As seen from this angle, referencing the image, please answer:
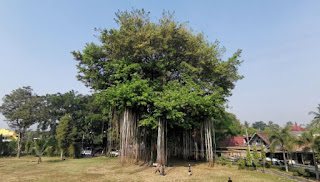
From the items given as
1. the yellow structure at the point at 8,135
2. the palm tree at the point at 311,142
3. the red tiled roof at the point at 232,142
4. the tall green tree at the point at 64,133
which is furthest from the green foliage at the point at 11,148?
the palm tree at the point at 311,142

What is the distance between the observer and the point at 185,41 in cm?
2014

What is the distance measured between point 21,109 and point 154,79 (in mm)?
25735

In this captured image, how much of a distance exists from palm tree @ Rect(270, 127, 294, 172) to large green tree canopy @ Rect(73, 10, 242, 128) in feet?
17.9

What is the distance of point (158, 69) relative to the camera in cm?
2081

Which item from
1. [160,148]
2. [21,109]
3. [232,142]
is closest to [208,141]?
[160,148]

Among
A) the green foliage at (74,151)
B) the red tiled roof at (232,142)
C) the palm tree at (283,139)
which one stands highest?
the palm tree at (283,139)

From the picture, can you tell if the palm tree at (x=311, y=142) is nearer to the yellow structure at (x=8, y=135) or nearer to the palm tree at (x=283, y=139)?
the palm tree at (x=283, y=139)

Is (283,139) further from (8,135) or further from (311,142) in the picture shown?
(8,135)

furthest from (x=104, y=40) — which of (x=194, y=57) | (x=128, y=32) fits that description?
(x=194, y=57)

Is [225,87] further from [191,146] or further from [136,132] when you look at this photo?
[136,132]

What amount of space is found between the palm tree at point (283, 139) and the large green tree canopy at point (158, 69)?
546 cm

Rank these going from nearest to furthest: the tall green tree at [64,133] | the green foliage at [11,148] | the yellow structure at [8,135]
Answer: the tall green tree at [64,133] < the green foliage at [11,148] < the yellow structure at [8,135]

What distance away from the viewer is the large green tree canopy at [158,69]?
17.6 m

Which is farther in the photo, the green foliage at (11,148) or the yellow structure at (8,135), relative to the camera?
the yellow structure at (8,135)
